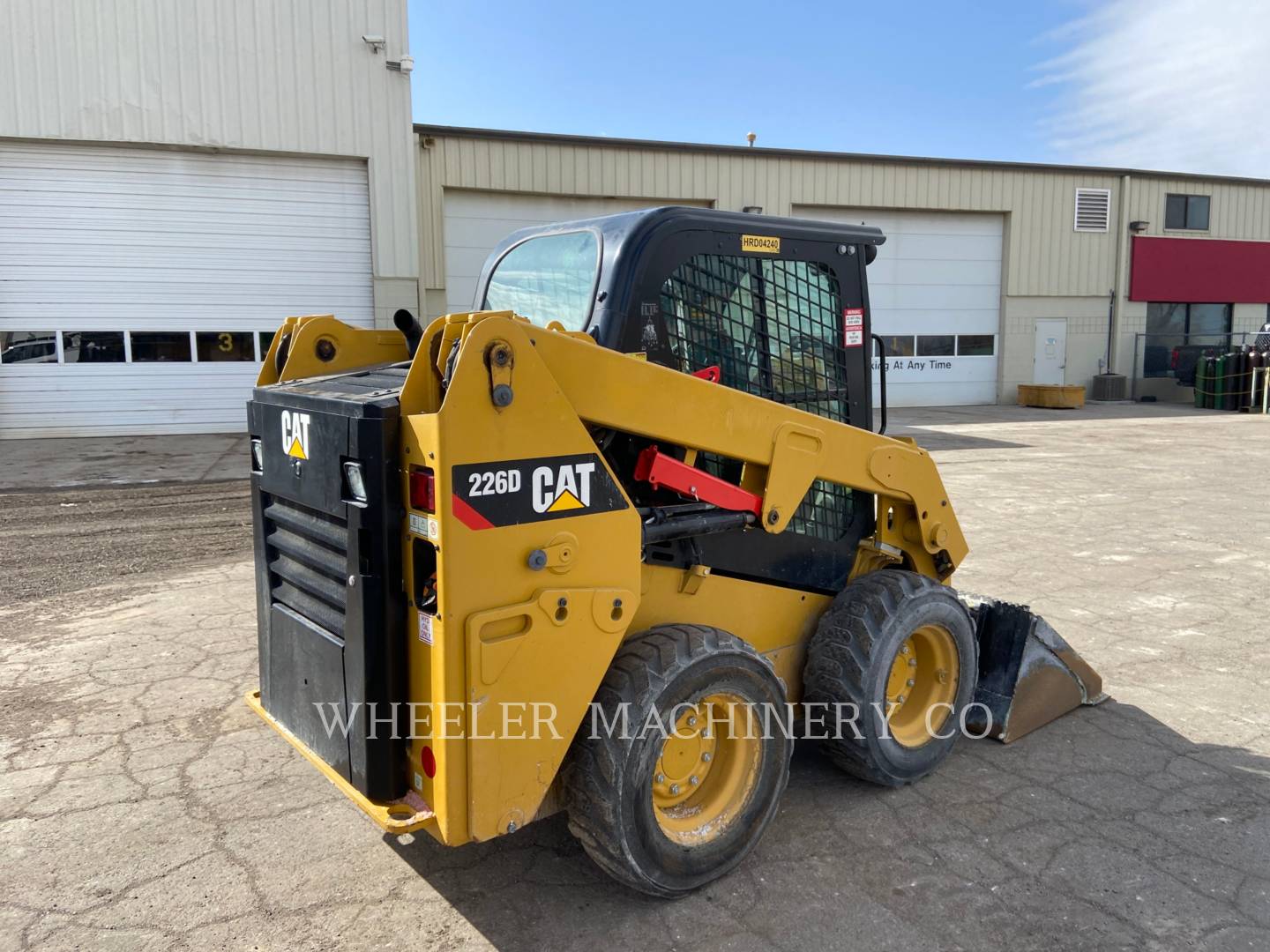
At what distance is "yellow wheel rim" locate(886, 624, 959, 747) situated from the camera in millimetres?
3896

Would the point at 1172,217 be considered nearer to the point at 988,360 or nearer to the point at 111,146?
the point at 988,360

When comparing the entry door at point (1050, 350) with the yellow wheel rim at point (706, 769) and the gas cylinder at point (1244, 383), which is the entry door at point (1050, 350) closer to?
the gas cylinder at point (1244, 383)

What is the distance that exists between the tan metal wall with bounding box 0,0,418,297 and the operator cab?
1338cm

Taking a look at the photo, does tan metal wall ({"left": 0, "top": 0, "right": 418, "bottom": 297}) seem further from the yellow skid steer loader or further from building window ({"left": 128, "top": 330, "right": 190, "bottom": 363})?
the yellow skid steer loader

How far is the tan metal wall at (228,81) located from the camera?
1450 centimetres

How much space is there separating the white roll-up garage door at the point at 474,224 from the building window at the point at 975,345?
1053 centimetres

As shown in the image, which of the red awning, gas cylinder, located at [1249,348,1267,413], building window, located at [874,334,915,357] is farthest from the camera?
the red awning

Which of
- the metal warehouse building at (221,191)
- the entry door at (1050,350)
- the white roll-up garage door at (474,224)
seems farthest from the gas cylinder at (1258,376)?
the white roll-up garage door at (474,224)

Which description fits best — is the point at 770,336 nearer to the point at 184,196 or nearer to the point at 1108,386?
the point at 184,196

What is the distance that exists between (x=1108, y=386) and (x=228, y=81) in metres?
22.4

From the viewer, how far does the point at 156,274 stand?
51.2ft

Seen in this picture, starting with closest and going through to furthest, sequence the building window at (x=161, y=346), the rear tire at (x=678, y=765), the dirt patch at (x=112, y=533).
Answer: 1. the rear tire at (x=678, y=765)
2. the dirt patch at (x=112, y=533)
3. the building window at (x=161, y=346)

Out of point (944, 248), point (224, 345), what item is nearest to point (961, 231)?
point (944, 248)

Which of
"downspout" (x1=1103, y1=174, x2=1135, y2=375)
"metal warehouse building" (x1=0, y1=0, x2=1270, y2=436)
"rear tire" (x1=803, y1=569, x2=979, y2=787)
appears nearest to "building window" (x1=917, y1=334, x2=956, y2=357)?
"downspout" (x1=1103, y1=174, x2=1135, y2=375)
